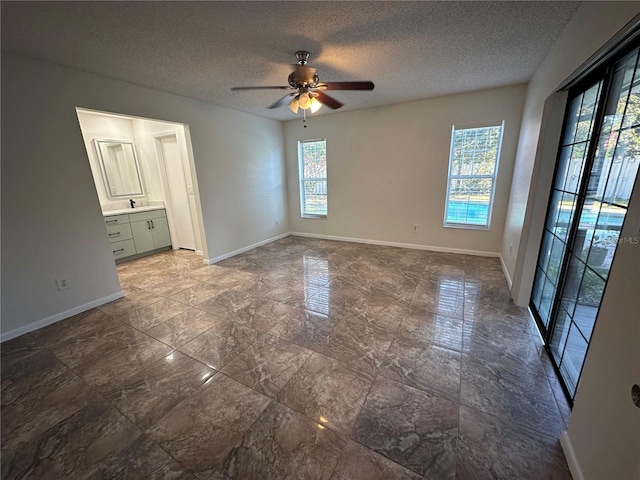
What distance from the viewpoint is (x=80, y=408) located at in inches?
62.5

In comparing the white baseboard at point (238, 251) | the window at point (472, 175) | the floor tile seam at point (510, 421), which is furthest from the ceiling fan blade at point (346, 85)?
the white baseboard at point (238, 251)

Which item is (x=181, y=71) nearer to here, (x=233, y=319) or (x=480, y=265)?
(x=233, y=319)

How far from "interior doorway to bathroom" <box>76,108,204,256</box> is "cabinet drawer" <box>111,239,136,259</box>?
0.52 meters

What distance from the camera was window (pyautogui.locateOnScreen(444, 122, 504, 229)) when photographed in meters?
3.75

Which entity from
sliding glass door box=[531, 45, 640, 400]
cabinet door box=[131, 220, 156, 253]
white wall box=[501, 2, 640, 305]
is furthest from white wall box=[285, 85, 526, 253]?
cabinet door box=[131, 220, 156, 253]

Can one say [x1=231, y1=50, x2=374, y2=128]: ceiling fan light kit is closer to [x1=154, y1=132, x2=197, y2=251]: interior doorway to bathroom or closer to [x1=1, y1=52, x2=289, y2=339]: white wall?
[x1=1, y1=52, x2=289, y2=339]: white wall

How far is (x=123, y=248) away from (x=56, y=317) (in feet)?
6.10

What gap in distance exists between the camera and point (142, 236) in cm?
446

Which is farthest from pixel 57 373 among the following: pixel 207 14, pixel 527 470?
pixel 527 470

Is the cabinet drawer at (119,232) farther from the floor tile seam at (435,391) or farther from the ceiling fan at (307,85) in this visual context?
the floor tile seam at (435,391)

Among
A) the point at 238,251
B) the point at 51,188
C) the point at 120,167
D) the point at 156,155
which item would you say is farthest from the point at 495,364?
the point at 120,167

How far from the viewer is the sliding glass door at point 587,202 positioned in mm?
1317

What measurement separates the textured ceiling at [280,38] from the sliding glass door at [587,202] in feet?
2.57

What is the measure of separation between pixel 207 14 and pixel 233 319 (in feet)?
8.26
